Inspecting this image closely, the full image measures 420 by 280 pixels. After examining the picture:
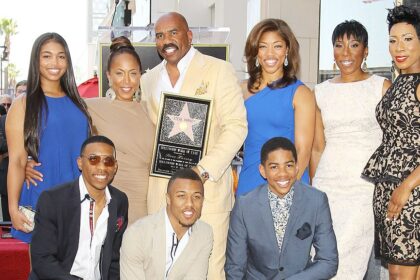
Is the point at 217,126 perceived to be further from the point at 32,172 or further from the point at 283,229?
the point at 32,172

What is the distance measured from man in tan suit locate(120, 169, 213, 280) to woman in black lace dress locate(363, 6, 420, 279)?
3.65 ft

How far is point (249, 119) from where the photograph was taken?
193 inches

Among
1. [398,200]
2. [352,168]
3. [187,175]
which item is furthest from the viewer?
[352,168]

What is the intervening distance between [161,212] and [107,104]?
0.80 metres

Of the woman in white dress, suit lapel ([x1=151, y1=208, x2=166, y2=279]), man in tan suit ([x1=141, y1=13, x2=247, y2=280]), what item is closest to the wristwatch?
man in tan suit ([x1=141, y1=13, x2=247, y2=280])

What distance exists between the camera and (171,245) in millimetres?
4805

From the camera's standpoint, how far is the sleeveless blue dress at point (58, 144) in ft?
15.3

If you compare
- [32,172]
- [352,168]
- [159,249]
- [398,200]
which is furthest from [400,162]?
[32,172]

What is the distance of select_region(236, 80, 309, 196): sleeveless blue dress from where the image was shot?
4.82 meters

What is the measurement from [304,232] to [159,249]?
3.07 feet

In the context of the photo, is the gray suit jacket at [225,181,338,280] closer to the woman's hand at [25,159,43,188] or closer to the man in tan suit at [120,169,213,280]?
the man in tan suit at [120,169,213,280]

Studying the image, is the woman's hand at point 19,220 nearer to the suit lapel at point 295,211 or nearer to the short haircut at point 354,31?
the suit lapel at point 295,211

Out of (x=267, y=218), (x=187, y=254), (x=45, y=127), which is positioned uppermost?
(x=45, y=127)

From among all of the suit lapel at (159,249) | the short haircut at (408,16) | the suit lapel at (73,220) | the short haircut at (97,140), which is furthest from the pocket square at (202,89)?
the short haircut at (408,16)
